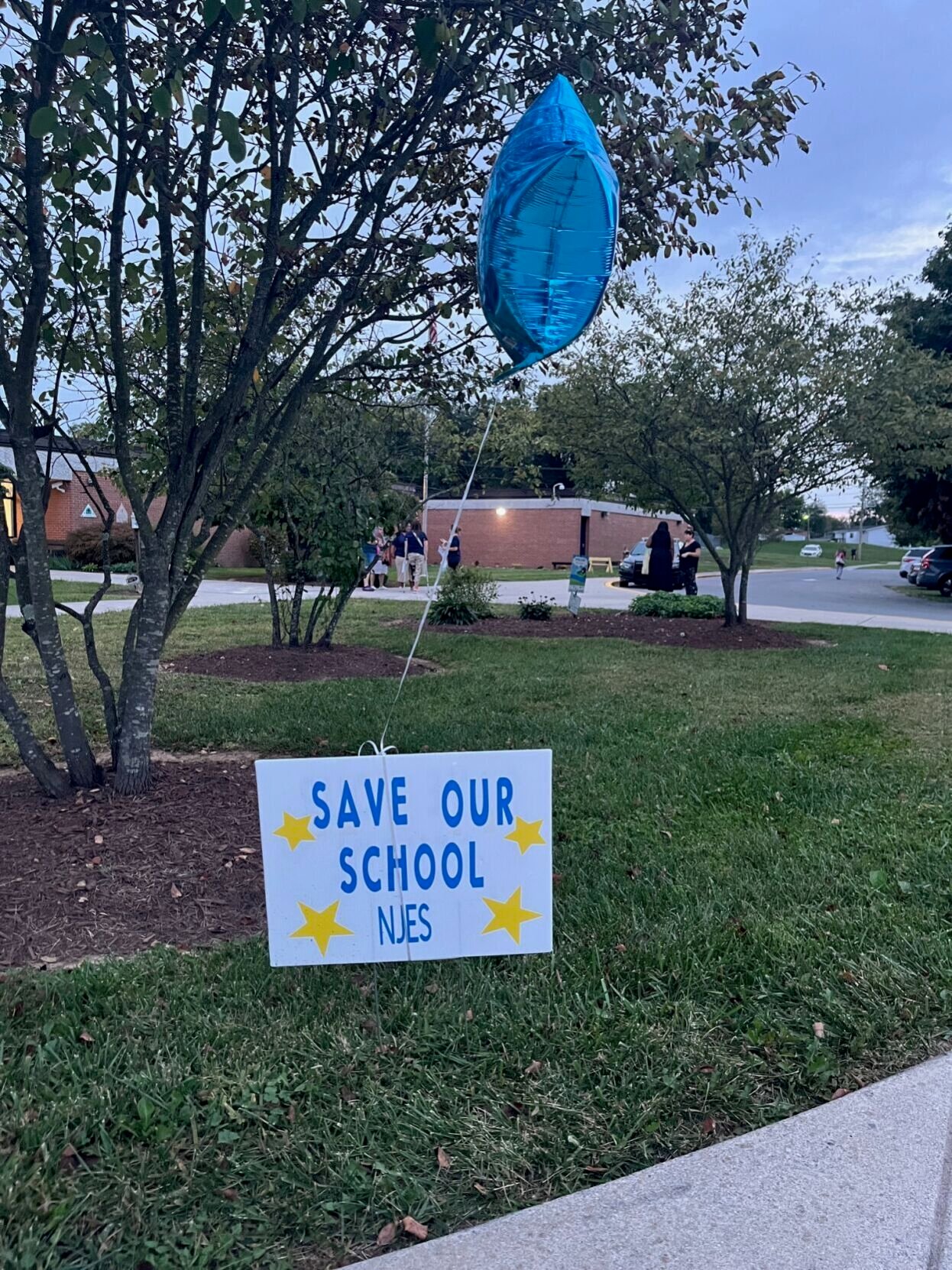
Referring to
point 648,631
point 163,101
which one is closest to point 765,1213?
point 163,101

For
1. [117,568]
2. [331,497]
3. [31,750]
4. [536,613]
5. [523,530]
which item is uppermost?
[523,530]

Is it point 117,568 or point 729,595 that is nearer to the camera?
point 729,595

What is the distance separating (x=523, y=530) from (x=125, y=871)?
36.9 m

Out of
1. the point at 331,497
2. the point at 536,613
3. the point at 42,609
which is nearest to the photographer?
the point at 42,609

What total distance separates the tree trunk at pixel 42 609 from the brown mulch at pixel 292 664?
3.78 meters

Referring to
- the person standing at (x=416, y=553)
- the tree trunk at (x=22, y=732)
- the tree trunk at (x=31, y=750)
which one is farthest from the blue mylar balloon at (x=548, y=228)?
the person standing at (x=416, y=553)

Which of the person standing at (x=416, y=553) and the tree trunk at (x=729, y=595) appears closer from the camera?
the tree trunk at (x=729, y=595)

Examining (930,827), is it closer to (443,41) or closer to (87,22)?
(443,41)

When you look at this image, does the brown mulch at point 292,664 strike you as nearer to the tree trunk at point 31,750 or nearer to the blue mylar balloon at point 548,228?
the tree trunk at point 31,750

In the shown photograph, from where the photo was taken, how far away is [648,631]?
1273 cm

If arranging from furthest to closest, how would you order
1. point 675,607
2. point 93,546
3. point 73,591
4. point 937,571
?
point 937,571 < point 93,546 < point 73,591 < point 675,607

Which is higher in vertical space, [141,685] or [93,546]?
[93,546]

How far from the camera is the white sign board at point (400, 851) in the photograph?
2639mm

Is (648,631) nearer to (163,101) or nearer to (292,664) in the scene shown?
(292,664)
